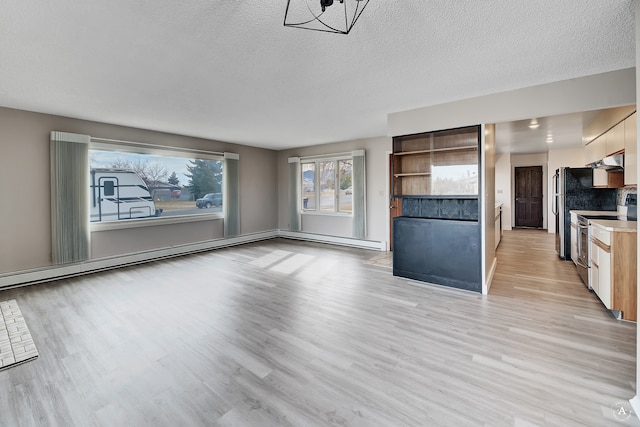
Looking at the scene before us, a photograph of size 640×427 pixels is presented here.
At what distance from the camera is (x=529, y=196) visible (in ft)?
30.8

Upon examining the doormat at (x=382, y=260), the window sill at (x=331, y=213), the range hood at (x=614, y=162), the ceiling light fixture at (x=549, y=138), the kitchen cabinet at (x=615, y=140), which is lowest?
the doormat at (x=382, y=260)

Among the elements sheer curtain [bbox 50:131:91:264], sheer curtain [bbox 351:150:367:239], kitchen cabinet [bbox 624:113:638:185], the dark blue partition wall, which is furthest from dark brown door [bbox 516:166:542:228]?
sheer curtain [bbox 50:131:91:264]

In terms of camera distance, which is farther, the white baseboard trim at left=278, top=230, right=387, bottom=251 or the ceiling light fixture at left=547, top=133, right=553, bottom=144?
the white baseboard trim at left=278, top=230, right=387, bottom=251

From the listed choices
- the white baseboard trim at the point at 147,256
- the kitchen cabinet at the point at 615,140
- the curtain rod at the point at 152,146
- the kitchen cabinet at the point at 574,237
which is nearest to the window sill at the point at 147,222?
the white baseboard trim at the point at 147,256

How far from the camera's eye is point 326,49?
249cm

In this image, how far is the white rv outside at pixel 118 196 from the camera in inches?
195

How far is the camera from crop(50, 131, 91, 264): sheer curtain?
4438 mm

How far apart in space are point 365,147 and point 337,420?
232 inches

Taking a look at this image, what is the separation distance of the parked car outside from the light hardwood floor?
265cm

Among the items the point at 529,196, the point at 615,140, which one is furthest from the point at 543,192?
the point at 615,140

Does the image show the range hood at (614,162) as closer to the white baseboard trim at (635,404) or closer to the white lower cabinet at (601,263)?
the white lower cabinet at (601,263)

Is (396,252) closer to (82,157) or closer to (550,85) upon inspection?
(550,85)

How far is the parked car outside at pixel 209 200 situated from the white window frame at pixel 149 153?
215 mm

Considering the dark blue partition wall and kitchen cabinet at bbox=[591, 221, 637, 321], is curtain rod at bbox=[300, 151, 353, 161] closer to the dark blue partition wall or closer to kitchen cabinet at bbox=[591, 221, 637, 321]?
the dark blue partition wall
